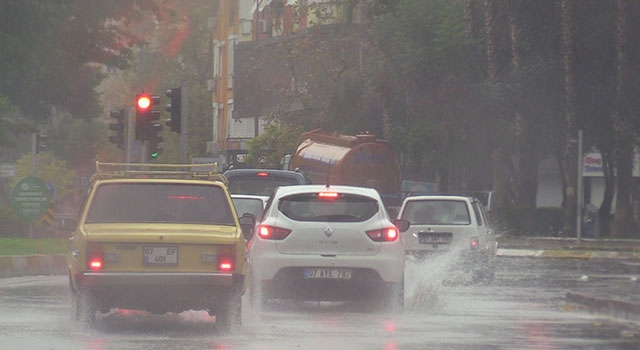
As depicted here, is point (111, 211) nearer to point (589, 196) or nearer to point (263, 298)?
point (263, 298)

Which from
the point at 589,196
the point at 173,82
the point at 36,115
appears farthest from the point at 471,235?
the point at 173,82

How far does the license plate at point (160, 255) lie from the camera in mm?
15984

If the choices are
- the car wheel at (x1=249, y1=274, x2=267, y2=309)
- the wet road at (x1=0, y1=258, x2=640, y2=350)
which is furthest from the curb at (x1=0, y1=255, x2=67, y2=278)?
the car wheel at (x1=249, y1=274, x2=267, y2=309)

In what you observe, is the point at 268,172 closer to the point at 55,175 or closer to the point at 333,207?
the point at 333,207

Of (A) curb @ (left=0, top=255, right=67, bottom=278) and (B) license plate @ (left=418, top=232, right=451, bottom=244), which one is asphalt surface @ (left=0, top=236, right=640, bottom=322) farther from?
(B) license plate @ (left=418, top=232, right=451, bottom=244)

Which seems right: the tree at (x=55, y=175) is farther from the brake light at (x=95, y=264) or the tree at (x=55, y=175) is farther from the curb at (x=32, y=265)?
the brake light at (x=95, y=264)

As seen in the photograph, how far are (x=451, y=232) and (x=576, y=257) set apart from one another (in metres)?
13.1

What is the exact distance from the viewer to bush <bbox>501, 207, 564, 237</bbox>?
52.0 m

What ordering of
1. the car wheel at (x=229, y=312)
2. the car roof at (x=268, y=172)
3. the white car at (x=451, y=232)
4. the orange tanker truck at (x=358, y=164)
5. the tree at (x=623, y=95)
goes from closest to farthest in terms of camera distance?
the car wheel at (x=229, y=312) < the white car at (x=451, y=232) < the car roof at (x=268, y=172) < the tree at (x=623, y=95) < the orange tanker truck at (x=358, y=164)

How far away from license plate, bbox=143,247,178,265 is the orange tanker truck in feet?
114

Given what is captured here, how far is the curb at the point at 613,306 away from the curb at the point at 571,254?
19056mm

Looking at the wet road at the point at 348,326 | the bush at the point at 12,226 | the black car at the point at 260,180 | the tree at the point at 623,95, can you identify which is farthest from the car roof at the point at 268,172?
the tree at the point at 623,95

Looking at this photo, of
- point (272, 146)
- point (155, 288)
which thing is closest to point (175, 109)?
point (155, 288)

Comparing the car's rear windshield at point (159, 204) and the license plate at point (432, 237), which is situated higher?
the car's rear windshield at point (159, 204)
